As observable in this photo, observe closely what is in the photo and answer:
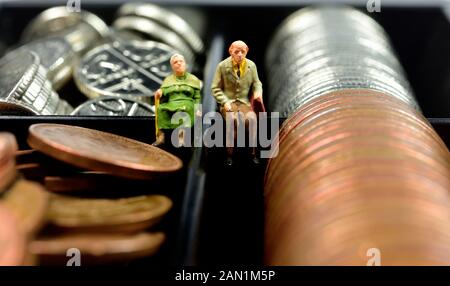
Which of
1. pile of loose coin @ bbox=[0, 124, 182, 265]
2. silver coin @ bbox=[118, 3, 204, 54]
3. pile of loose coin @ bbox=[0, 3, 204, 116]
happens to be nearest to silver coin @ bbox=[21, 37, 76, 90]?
pile of loose coin @ bbox=[0, 3, 204, 116]

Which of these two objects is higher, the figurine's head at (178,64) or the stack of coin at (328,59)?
the stack of coin at (328,59)

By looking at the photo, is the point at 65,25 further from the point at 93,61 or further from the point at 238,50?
the point at 238,50

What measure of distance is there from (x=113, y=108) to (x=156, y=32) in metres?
0.46

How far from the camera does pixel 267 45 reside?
80.9 inches

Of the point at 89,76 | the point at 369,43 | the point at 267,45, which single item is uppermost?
the point at 267,45

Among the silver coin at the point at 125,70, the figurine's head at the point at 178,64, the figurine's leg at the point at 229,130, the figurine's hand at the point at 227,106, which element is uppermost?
the silver coin at the point at 125,70

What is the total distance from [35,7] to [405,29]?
116 cm

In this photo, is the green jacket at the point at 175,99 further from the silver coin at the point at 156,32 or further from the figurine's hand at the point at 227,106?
the silver coin at the point at 156,32

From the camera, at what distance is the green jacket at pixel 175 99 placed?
3.93 feet

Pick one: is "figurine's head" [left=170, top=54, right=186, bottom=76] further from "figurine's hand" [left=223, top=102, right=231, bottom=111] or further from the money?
the money

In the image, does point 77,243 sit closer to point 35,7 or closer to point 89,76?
point 89,76

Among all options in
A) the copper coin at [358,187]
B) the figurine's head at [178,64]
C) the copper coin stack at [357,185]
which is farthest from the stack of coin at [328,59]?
the figurine's head at [178,64]

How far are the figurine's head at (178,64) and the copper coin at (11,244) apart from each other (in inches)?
15.7
